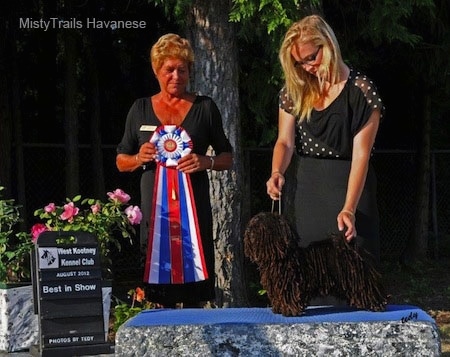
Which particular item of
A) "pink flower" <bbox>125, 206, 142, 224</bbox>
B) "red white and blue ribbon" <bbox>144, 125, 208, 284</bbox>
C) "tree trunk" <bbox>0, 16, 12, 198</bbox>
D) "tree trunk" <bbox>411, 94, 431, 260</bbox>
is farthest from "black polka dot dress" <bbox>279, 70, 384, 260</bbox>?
"tree trunk" <bbox>411, 94, 431, 260</bbox>

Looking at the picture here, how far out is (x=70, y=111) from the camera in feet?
33.1

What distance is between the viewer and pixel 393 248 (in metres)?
13.5

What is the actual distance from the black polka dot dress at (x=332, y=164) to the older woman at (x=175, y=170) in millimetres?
915

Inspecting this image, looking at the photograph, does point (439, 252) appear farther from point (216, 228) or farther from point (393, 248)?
point (216, 228)

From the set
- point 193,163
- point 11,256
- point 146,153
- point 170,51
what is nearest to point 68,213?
point 11,256

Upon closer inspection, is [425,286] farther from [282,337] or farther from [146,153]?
[282,337]

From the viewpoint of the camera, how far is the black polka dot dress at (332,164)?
377 cm

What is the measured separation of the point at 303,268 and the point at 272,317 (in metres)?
0.24

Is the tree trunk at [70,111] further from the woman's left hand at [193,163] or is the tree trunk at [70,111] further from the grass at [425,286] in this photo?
the woman's left hand at [193,163]

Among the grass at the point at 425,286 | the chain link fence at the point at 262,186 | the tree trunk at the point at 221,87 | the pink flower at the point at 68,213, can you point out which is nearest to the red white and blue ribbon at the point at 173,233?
the pink flower at the point at 68,213

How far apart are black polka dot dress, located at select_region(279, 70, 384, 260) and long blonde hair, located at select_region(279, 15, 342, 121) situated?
2.1 inches

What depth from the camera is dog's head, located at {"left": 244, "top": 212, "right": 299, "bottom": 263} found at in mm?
3500

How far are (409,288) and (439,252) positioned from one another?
3108 millimetres

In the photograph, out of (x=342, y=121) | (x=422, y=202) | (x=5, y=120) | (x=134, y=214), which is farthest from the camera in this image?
(x=422, y=202)
